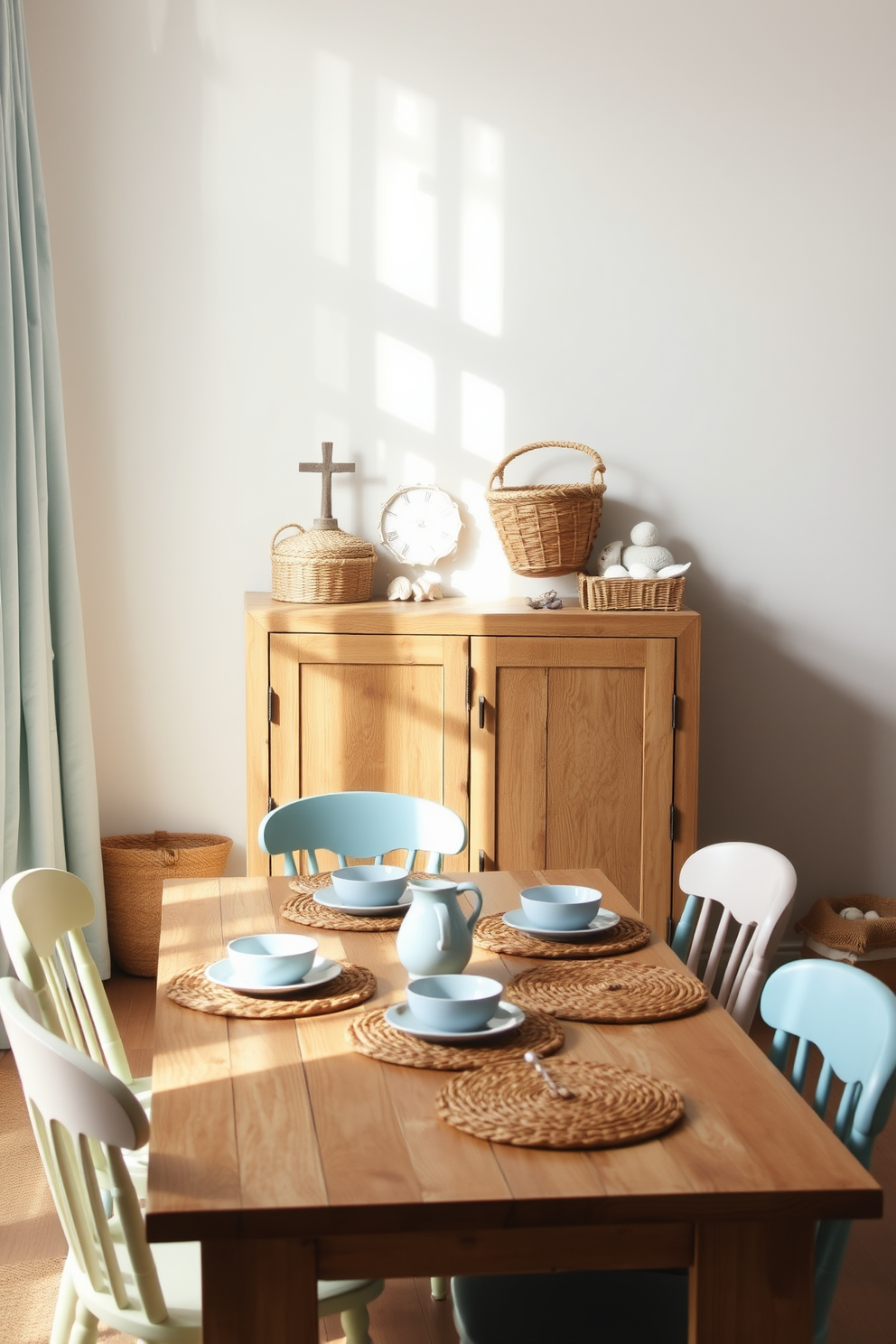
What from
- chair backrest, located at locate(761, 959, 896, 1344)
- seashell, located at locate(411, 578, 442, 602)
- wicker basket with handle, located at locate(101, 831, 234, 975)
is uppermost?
seashell, located at locate(411, 578, 442, 602)

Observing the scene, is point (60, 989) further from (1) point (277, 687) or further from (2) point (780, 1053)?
(1) point (277, 687)

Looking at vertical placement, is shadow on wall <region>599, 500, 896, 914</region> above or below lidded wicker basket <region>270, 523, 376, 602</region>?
below

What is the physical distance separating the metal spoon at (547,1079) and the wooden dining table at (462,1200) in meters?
0.11

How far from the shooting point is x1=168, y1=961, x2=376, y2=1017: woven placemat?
165cm

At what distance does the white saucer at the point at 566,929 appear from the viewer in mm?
1967

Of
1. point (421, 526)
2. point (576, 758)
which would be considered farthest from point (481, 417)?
point (576, 758)

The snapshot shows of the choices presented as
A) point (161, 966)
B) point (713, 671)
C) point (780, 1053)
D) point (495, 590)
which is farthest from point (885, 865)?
point (161, 966)

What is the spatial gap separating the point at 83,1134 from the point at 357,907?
0.85 meters

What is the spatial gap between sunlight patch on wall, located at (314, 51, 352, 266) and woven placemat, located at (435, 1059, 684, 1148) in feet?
9.64

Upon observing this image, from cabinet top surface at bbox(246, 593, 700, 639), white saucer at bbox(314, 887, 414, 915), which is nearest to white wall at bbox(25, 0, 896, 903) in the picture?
cabinet top surface at bbox(246, 593, 700, 639)

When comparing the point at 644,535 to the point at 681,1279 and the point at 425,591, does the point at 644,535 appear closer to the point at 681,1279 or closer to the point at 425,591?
the point at 425,591

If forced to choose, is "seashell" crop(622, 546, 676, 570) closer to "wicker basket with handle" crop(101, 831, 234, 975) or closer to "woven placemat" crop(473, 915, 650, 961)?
"wicker basket with handle" crop(101, 831, 234, 975)

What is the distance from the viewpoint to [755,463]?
3.89 metres

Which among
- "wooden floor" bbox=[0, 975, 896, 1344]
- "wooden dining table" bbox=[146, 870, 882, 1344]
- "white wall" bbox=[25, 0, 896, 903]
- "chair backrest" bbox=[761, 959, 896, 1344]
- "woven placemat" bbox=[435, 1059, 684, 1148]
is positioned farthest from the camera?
"white wall" bbox=[25, 0, 896, 903]
